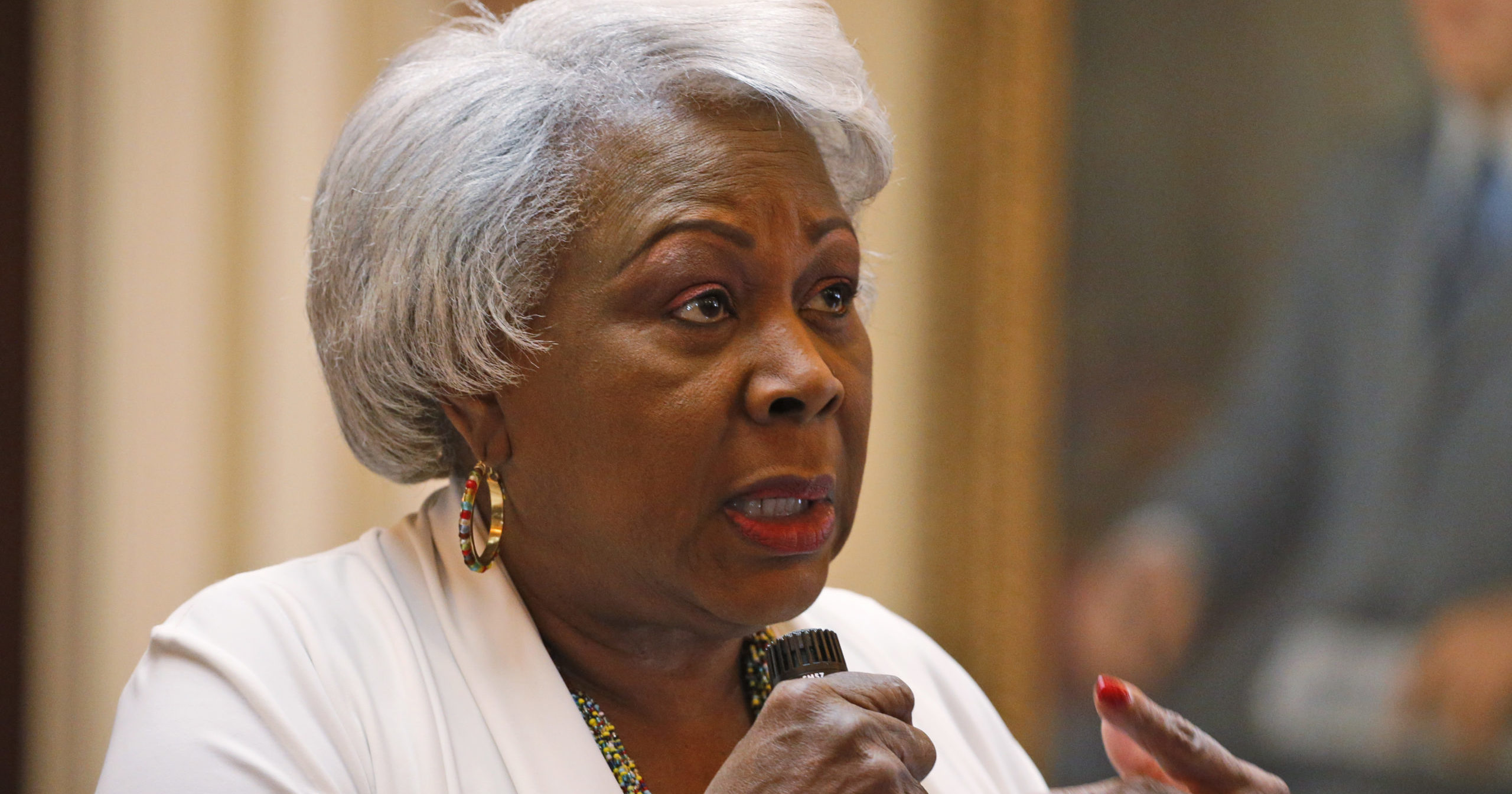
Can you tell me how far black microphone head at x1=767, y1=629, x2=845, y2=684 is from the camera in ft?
4.95

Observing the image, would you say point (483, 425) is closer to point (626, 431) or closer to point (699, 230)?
point (626, 431)

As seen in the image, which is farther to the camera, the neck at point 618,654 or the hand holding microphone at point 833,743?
the neck at point 618,654

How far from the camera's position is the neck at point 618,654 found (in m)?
1.71

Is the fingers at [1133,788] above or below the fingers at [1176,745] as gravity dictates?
below

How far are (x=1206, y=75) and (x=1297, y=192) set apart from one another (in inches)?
15.4

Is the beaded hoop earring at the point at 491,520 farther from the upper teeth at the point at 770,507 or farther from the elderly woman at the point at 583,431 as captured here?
the upper teeth at the point at 770,507

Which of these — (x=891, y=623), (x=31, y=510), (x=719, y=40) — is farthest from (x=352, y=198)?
(x=31, y=510)

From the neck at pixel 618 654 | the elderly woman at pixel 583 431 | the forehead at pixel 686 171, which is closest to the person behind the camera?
the elderly woman at pixel 583 431

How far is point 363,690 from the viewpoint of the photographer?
1496mm

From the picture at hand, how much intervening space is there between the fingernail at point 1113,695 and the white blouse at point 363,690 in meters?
0.35

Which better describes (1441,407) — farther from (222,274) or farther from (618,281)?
(222,274)

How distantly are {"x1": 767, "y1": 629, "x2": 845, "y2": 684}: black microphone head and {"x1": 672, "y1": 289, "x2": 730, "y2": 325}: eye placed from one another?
1.28 ft

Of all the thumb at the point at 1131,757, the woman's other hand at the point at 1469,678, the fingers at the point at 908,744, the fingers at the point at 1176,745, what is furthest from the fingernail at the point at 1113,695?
the woman's other hand at the point at 1469,678

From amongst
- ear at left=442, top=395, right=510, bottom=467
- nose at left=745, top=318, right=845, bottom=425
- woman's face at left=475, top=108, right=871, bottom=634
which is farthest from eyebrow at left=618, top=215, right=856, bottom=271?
ear at left=442, top=395, right=510, bottom=467
